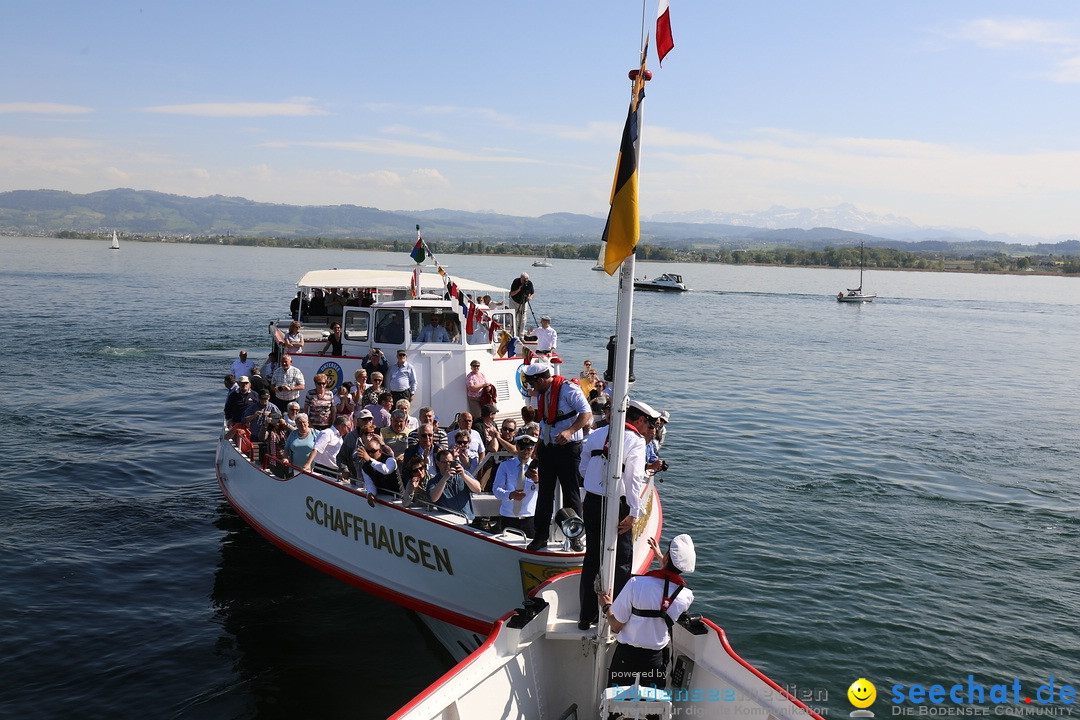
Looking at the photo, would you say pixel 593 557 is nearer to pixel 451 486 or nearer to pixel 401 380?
pixel 451 486

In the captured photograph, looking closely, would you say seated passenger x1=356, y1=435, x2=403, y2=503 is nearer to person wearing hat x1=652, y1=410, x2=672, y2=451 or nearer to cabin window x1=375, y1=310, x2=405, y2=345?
person wearing hat x1=652, y1=410, x2=672, y2=451

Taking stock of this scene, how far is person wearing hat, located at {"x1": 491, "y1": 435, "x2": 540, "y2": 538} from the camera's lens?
9016 millimetres

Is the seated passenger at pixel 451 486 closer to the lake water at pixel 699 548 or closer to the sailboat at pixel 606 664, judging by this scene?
the lake water at pixel 699 548

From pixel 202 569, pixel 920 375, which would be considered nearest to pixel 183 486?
pixel 202 569

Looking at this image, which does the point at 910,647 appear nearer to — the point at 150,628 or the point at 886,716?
the point at 886,716

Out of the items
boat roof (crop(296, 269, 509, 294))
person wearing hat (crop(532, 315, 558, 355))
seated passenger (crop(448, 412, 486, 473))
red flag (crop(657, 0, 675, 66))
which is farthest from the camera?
person wearing hat (crop(532, 315, 558, 355))

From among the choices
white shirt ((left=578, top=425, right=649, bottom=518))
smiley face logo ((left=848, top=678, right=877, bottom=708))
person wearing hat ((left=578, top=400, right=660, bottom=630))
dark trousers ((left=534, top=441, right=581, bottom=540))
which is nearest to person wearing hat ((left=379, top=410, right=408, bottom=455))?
dark trousers ((left=534, top=441, right=581, bottom=540))

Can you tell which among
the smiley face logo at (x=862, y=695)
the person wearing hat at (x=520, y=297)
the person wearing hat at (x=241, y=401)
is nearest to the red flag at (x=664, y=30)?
the smiley face logo at (x=862, y=695)

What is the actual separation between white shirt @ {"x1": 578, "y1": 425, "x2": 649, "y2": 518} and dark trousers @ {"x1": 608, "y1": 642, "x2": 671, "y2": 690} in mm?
1035

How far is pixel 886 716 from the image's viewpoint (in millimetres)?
9625

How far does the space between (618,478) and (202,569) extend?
31.0ft

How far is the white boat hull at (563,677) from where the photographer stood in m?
5.80

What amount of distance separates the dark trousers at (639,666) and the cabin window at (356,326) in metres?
9.00

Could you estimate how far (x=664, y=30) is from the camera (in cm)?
567
